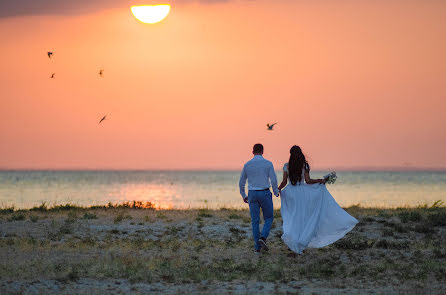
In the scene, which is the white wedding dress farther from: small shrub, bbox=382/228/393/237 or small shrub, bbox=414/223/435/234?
small shrub, bbox=414/223/435/234

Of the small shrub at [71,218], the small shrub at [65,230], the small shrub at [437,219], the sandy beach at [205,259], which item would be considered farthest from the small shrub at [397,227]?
the small shrub at [71,218]

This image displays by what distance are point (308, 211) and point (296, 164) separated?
1073mm

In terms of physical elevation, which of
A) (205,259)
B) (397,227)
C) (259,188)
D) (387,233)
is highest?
(259,188)

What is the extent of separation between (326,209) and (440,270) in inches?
114

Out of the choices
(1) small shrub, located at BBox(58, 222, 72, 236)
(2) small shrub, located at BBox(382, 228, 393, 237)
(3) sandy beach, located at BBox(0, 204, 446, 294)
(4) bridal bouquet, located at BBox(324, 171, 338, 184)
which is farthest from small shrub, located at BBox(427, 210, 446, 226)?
(1) small shrub, located at BBox(58, 222, 72, 236)

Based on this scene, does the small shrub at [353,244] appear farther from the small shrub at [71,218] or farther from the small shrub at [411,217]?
the small shrub at [71,218]

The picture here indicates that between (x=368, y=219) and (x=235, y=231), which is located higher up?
(x=368, y=219)

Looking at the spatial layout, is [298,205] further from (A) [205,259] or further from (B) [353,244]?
(A) [205,259]

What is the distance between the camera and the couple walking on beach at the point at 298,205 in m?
14.1

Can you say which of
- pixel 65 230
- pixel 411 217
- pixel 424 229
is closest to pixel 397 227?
pixel 424 229

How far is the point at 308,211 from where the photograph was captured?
1424cm

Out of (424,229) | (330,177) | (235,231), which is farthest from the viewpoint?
(235,231)

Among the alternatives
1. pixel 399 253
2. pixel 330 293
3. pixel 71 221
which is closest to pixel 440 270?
pixel 399 253

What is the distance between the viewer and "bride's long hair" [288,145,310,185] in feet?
46.4
